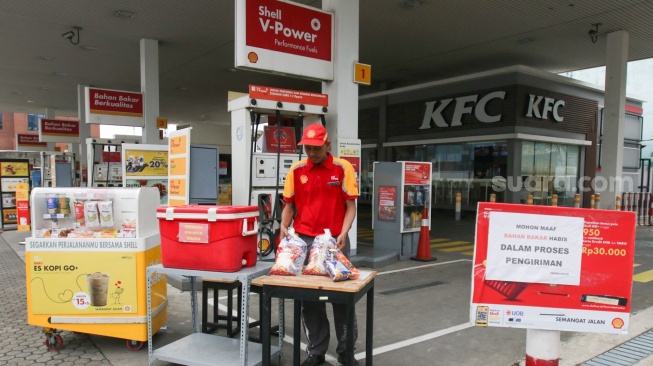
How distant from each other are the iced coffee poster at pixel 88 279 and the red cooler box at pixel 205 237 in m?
0.73

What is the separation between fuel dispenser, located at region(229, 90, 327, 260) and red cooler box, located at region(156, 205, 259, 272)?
115 inches

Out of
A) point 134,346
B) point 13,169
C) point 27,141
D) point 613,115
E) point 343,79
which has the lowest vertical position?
point 134,346

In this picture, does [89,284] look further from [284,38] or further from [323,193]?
[284,38]

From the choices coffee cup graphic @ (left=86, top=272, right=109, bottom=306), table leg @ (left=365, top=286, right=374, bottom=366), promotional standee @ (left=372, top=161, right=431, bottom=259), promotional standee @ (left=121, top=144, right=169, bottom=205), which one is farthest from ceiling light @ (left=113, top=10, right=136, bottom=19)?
table leg @ (left=365, top=286, right=374, bottom=366)

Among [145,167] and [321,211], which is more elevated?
[145,167]

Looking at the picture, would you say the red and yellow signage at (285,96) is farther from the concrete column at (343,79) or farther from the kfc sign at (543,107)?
the kfc sign at (543,107)

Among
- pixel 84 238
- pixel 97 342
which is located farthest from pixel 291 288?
pixel 97 342

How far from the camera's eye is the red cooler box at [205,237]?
3.38m

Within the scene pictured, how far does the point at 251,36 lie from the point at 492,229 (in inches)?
201

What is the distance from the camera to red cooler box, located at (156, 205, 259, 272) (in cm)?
338

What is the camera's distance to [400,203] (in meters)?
8.50

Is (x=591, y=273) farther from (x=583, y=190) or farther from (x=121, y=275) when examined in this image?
(x=583, y=190)

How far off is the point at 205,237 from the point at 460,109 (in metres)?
15.6

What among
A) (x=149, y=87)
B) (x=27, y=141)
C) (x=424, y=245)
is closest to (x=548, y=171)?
(x=424, y=245)
